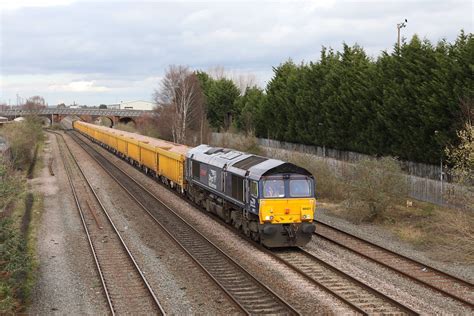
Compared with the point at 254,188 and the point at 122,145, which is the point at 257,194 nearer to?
the point at 254,188

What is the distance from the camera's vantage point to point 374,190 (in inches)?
971

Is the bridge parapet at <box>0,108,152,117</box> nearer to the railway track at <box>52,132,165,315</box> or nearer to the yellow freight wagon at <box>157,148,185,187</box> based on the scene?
the yellow freight wagon at <box>157,148,185,187</box>

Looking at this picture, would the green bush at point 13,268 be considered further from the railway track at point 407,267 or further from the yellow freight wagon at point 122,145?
the yellow freight wagon at point 122,145

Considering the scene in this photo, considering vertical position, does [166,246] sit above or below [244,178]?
below

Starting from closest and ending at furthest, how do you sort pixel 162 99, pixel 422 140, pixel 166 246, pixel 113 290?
pixel 113 290
pixel 166 246
pixel 422 140
pixel 162 99

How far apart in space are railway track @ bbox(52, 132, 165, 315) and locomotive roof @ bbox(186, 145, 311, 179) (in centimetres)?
525

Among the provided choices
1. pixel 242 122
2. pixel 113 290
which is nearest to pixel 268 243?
pixel 113 290

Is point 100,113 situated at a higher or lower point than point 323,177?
higher

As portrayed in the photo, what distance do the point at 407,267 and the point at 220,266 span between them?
6.13 meters

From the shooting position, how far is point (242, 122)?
65.7 meters

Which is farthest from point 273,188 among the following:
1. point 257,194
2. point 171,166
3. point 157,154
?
point 157,154

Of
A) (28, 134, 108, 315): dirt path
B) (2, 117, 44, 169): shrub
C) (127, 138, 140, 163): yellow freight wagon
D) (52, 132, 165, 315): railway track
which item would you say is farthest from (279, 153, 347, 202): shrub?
(2, 117, 44, 169): shrub

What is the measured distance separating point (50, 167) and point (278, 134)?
74.9 ft

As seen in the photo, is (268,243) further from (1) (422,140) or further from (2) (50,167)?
(2) (50,167)
